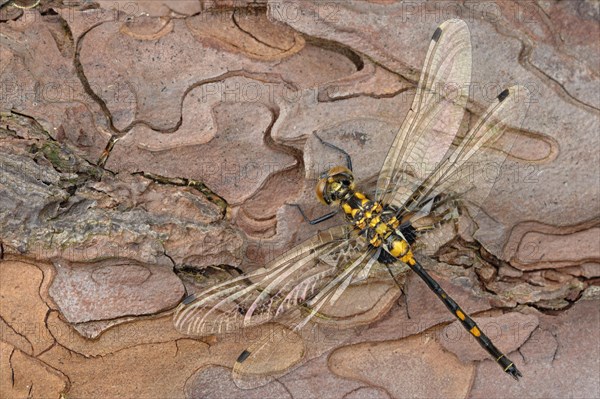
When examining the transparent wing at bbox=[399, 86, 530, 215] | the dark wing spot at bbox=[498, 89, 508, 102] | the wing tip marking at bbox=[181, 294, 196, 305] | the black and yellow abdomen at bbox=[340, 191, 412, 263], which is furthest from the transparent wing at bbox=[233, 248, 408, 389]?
the dark wing spot at bbox=[498, 89, 508, 102]

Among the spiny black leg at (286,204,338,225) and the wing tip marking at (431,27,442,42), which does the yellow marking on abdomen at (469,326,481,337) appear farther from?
the wing tip marking at (431,27,442,42)

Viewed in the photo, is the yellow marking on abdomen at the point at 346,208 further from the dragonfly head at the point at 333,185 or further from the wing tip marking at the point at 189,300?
the wing tip marking at the point at 189,300

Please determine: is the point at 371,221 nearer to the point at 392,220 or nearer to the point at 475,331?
the point at 392,220

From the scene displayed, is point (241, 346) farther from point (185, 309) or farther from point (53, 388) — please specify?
point (53, 388)

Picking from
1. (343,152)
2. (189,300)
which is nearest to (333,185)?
(343,152)

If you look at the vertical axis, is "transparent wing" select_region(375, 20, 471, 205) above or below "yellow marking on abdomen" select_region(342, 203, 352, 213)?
above

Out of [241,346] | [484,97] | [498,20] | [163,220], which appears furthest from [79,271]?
[498,20]

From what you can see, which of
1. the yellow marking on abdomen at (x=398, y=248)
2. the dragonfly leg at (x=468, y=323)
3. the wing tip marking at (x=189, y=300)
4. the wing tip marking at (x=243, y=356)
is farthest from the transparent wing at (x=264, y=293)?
the dragonfly leg at (x=468, y=323)
